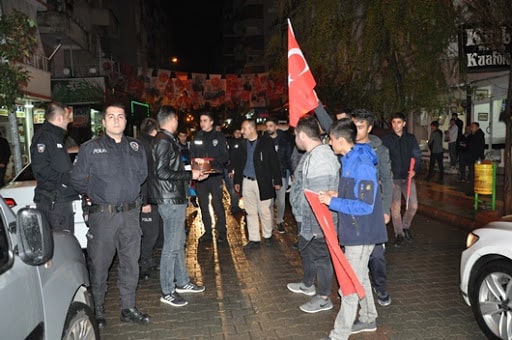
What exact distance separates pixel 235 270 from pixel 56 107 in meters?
3.18

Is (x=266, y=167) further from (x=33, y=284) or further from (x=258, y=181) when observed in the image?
(x=33, y=284)

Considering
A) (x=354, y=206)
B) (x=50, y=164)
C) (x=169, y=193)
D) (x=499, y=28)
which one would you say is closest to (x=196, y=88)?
(x=499, y=28)

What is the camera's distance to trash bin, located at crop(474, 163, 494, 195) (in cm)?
918

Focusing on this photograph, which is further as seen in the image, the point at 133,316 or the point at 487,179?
the point at 487,179

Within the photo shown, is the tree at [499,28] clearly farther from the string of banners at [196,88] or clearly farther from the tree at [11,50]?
the string of banners at [196,88]

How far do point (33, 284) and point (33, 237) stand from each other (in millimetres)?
292

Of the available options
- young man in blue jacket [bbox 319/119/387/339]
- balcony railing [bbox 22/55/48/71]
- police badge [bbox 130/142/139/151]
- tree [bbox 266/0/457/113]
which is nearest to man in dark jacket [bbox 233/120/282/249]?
police badge [bbox 130/142/139/151]

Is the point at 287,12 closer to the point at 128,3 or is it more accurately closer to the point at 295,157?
the point at 295,157

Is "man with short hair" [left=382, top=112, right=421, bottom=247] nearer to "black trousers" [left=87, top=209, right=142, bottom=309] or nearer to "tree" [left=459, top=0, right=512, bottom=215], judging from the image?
"tree" [left=459, top=0, right=512, bottom=215]

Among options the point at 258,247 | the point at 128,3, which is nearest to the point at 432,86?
the point at 258,247

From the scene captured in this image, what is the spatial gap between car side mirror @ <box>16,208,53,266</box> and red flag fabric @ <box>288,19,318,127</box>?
306cm

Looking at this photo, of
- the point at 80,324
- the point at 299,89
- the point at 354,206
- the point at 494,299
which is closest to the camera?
the point at 80,324

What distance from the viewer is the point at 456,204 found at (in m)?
10.7

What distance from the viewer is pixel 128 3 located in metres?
45.3
